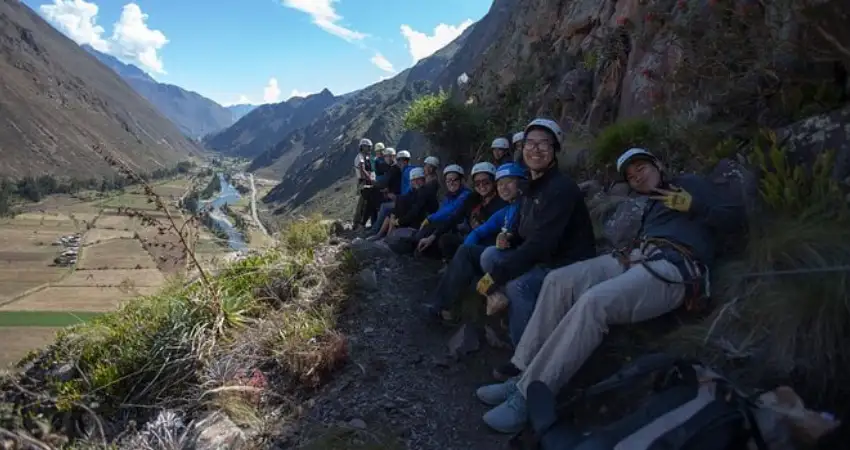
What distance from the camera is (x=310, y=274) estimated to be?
6688 millimetres

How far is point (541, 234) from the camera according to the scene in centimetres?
409

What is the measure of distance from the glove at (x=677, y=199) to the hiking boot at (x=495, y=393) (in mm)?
1644

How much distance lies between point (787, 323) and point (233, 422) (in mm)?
3851

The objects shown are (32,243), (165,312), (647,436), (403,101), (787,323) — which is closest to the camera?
(647,436)

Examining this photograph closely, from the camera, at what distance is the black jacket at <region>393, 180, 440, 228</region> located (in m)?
7.95

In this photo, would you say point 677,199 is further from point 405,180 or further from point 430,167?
point 405,180

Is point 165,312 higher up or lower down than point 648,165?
lower down

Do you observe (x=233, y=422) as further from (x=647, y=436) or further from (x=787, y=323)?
(x=787, y=323)

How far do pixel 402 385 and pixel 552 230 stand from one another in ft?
5.83

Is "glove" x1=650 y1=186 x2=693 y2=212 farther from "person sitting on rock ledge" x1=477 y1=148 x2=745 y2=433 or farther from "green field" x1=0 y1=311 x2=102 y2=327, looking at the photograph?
"green field" x1=0 y1=311 x2=102 y2=327

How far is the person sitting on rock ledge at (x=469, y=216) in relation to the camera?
612 cm

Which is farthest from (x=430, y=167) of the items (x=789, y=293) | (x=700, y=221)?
(x=789, y=293)

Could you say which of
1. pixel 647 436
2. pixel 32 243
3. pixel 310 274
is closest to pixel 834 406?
pixel 647 436

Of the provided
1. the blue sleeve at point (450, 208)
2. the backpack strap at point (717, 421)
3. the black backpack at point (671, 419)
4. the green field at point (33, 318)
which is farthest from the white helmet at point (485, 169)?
the green field at point (33, 318)
